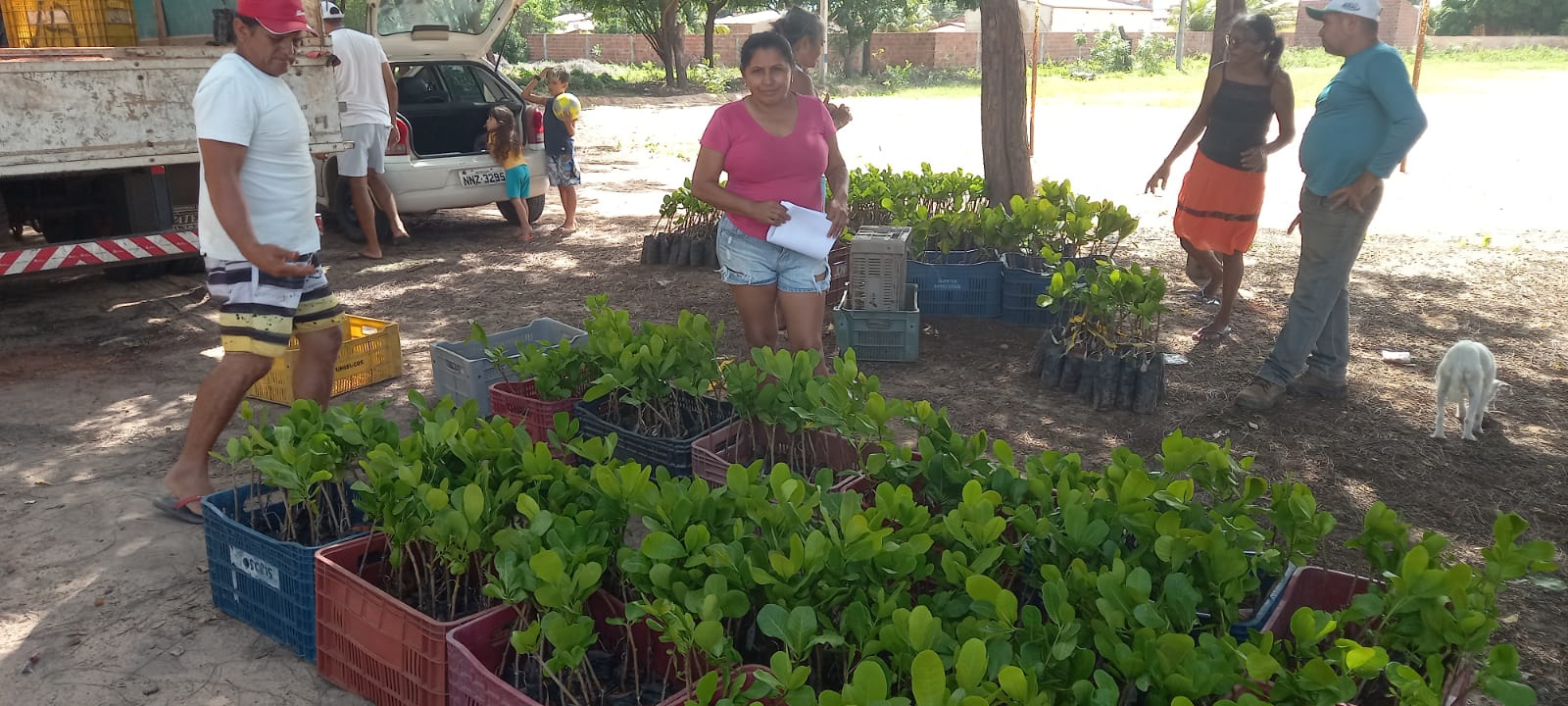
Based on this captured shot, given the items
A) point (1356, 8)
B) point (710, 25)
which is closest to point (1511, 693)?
point (1356, 8)

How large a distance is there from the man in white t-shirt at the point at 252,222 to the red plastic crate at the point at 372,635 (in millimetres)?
1216

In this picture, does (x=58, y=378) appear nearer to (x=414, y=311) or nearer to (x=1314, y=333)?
(x=414, y=311)

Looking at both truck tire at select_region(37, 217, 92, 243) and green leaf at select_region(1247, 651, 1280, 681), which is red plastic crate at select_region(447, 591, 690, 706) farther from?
truck tire at select_region(37, 217, 92, 243)

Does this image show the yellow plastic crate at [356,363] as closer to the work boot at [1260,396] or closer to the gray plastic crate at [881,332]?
the gray plastic crate at [881,332]

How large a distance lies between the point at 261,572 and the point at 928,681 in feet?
7.22

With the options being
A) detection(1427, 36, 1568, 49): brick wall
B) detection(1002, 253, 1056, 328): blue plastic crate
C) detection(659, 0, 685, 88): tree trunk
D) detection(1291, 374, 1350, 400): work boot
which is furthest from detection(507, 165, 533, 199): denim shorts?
detection(1427, 36, 1568, 49): brick wall

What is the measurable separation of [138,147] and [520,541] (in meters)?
4.94

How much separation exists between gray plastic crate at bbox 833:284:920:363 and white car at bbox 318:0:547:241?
4.56 metres

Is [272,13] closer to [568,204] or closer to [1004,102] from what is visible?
[1004,102]

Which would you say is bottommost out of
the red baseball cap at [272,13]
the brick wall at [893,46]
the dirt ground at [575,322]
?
the dirt ground at [575,322]

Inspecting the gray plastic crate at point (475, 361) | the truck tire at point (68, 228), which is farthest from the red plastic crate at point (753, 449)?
the truck tire at point (68, 228)

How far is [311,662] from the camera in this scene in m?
3.18

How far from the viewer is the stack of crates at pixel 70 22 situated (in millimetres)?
7906

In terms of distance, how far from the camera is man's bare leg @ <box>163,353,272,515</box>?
3.91 m
